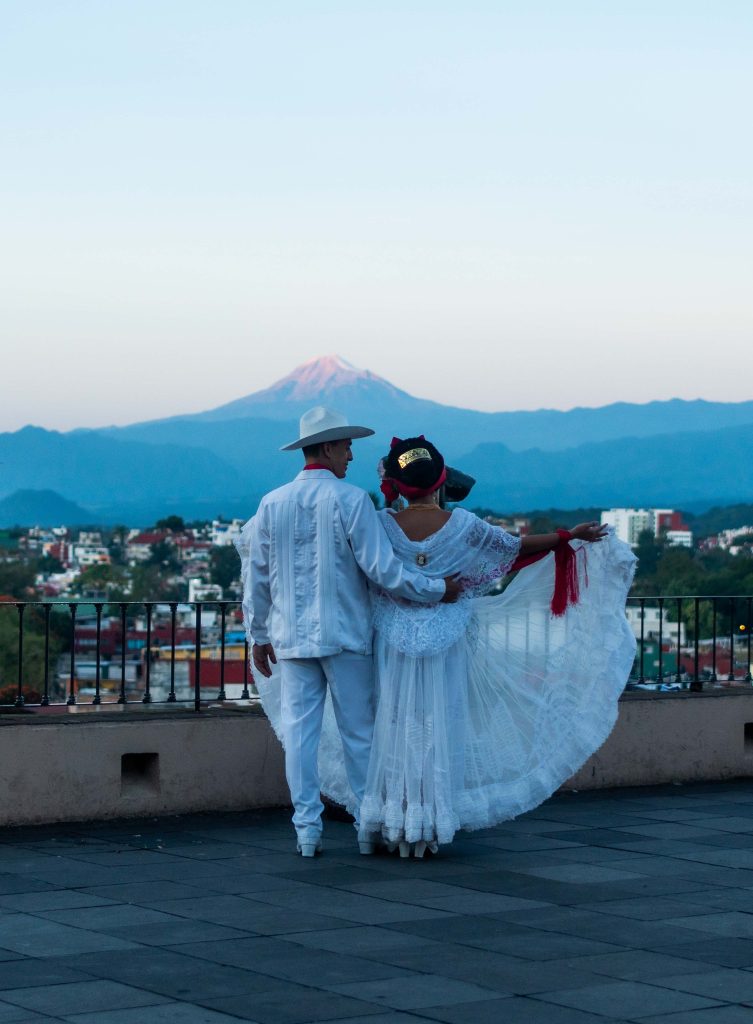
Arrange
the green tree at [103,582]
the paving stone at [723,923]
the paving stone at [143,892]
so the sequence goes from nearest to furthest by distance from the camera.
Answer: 1. the paving stone at [723,923]
2. the paving stone at [143,892]
3. the green tree at [103,582]

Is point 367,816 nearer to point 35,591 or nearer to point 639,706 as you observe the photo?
point 639,706

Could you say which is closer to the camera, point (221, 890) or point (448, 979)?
point (448, 979)

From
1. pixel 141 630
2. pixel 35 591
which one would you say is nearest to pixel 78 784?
pixel 141 630

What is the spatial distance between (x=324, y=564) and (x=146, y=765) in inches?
81.0

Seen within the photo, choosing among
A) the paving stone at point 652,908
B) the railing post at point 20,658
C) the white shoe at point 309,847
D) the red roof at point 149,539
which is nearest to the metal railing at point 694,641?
the white shoe at point 309,847

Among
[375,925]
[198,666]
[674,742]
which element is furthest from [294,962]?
[674,742]

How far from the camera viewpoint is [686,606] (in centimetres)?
1116

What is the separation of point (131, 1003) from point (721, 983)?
5.77 ft

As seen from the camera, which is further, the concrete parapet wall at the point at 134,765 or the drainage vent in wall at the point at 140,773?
the drainage vent in wall at the point at 140,773

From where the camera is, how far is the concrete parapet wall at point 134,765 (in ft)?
27.6

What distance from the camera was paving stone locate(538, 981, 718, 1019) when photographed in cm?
479

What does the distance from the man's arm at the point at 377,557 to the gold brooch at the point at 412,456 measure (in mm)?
275

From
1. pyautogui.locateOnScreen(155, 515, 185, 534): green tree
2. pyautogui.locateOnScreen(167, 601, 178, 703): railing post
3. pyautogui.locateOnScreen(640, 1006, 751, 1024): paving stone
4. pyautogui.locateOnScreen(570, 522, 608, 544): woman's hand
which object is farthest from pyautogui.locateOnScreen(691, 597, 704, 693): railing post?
pyautogui.locateOnScreen(155, 515, 185, 534): green tree

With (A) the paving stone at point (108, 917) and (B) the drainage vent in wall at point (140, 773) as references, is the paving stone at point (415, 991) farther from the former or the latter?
(B) the drainage vent in wall at point (140, 773)
